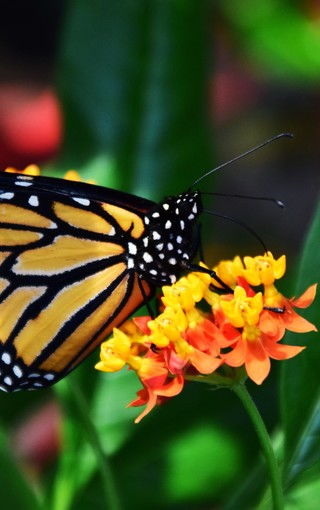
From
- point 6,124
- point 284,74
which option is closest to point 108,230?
point 284,74

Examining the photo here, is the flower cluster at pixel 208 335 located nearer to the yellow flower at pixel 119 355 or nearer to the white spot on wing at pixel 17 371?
the yellow flower at pixel 119 355

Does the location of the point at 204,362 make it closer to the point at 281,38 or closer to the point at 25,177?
the point at 25,177

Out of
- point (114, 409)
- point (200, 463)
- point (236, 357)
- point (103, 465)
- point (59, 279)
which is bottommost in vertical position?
point (200, 463)

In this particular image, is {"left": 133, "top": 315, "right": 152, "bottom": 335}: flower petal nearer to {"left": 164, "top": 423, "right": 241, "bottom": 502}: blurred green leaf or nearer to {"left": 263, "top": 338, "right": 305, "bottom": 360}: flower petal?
{"left": 263, "top": 338, "right": 305, "bottom": 360}: flower petal

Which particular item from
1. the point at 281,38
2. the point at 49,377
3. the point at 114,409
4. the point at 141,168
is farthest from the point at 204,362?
the point at 281,38

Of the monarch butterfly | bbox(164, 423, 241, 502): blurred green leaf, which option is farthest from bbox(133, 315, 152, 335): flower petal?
bbox(164, 423, 241, 502): blurred green leaf

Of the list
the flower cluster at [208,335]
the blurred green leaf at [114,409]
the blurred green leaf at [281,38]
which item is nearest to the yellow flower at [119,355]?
the flower cluster at [208,335]
